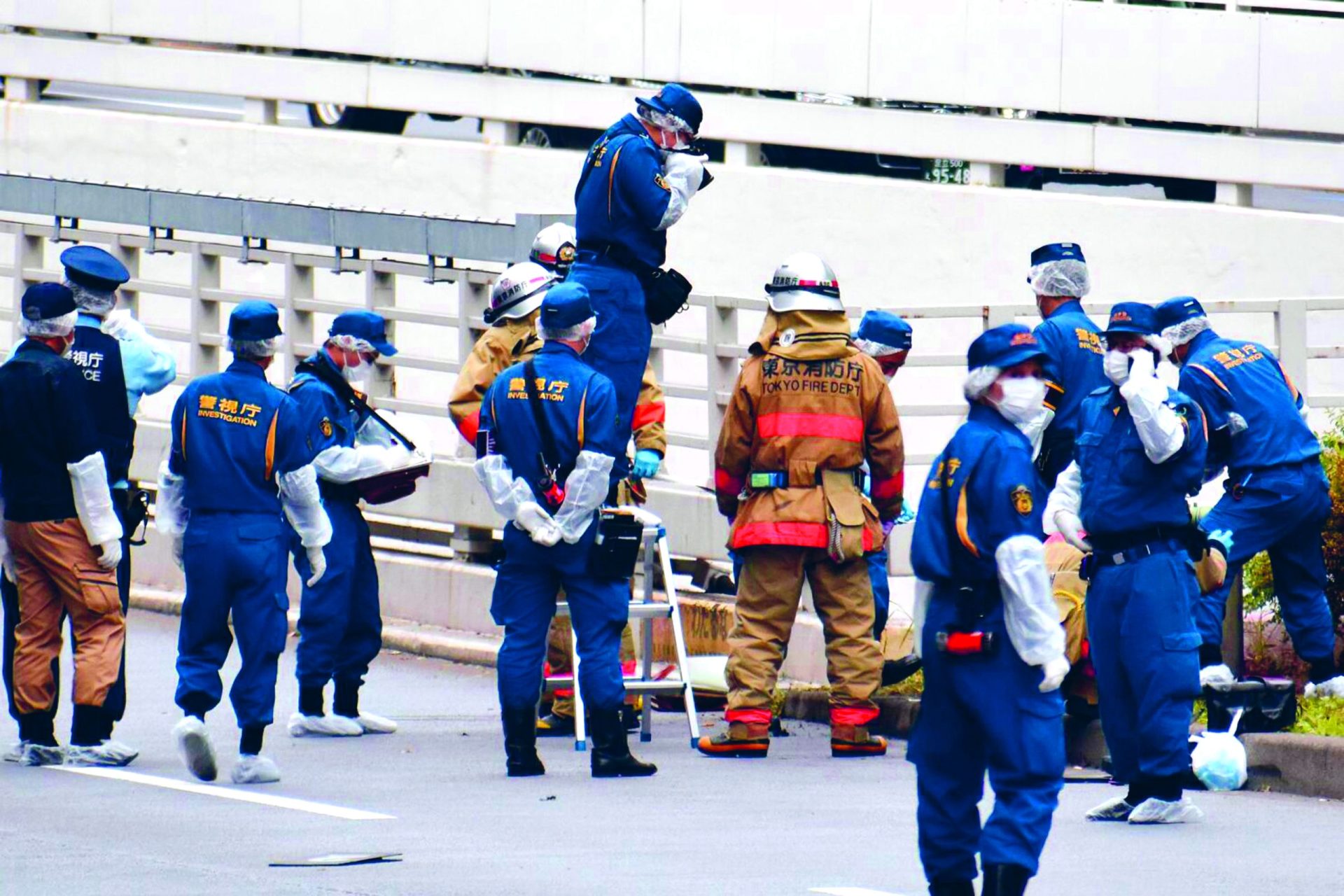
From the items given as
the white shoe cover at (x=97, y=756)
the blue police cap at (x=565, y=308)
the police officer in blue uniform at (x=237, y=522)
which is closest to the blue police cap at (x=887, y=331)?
the blue police cap at (x=565, y=308)

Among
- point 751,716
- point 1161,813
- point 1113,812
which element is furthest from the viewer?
point 751,716

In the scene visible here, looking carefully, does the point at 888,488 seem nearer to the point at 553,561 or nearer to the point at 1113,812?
the point at 553,561

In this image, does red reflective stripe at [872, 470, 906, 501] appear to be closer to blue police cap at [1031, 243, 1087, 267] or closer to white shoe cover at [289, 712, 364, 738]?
blue police cap at [1031, 243, 1087, 267]

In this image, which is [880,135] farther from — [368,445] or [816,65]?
[368,445]

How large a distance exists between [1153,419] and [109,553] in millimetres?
4460

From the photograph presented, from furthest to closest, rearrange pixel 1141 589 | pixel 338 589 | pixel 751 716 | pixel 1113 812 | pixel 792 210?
pixel 792 210
pixel 338 589
pixel 751 716
pixel 1113 812
pixel 1141 589

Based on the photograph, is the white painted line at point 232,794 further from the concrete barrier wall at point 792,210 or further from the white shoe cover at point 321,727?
the concrete barrier wall at point 792,210

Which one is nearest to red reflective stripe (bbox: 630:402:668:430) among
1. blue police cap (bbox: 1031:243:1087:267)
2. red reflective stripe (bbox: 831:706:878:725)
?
red reflective stripe (bbox: 831:706:878:725)

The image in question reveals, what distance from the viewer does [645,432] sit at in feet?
41.3

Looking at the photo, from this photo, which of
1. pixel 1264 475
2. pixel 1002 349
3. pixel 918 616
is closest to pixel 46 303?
Answer: pixel 918 616

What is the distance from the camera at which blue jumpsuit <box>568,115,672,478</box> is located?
11969 millimetres

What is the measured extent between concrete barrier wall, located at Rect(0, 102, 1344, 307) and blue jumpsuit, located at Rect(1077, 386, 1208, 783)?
33.2ft

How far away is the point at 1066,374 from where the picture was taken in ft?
40.4

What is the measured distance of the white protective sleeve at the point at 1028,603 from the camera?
801 centimetres
